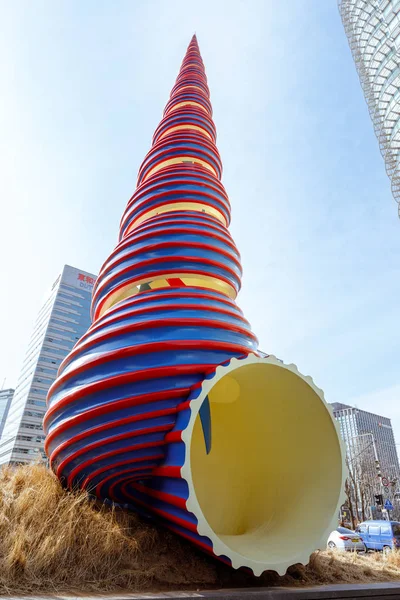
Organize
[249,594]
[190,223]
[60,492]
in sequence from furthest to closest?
[190,223] → [60,492] → [249,594]

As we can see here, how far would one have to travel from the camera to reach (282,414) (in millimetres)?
6512

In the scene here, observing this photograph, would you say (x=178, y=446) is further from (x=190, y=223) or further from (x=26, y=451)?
(x=26, y=451)

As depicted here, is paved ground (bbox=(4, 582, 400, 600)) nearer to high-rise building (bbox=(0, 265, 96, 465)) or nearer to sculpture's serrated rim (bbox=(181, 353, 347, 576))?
sculpture's serrated rim (bbox=(181, 353, 347, 576))

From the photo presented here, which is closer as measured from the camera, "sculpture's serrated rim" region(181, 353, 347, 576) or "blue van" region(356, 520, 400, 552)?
"sculpture's serrated rim" region(181, 353, 347, 576)

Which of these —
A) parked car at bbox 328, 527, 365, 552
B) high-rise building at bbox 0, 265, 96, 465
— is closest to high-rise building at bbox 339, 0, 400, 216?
parked car at bbox 328, 527, 365, 552

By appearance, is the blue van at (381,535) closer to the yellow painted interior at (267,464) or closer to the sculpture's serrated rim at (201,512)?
the yellow painted interior at (267,464)

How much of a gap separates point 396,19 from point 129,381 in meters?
38.5

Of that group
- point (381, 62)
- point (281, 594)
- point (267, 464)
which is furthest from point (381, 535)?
point (381, 62)

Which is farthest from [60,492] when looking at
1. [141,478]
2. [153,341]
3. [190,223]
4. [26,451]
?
[26,451]

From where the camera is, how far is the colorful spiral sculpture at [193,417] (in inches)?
211

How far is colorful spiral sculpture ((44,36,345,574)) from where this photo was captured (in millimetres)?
5352

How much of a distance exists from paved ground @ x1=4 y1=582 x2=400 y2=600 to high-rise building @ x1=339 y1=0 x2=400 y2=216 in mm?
31814

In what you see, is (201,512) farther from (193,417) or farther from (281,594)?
(281,594)

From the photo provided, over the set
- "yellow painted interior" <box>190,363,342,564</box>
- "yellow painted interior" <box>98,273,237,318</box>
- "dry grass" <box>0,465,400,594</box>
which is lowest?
"dry grass" <box>0,465,400,594</box>
